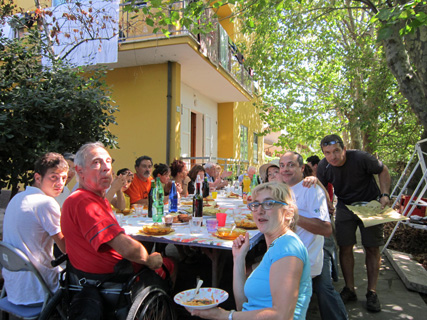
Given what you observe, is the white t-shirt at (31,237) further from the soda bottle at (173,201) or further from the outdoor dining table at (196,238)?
the soda bottle at (173,201)

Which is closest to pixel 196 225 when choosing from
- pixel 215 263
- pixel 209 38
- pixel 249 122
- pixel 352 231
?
pixel 215 263

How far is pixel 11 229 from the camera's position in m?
2.30

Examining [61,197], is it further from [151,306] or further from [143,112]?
[143,112]

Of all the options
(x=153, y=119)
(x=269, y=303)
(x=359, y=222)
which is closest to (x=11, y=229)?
(x=269, y=303)

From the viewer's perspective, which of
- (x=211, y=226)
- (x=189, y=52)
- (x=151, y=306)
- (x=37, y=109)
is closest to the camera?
(x=151, y=306)

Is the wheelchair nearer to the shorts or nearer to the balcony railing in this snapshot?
the shorts

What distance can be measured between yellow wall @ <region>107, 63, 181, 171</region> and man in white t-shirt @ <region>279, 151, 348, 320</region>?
22.2 feet

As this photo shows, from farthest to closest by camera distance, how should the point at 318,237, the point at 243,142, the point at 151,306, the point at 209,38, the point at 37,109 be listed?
the point at 243,142 < the point at 209,38 < the point at 37,109 < the point at 318,237 < the point at 151,306

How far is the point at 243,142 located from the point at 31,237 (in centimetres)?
1316

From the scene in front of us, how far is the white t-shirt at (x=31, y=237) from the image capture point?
7.39 ft

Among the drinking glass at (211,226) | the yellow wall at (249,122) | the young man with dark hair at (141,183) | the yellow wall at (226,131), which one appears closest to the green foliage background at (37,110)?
the young man with dark hair at (141,183)

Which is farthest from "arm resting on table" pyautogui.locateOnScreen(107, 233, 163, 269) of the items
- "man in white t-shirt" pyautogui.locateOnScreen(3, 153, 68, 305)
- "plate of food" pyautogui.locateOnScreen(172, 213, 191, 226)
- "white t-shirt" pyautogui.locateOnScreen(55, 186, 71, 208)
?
"white t-shirt" pyautogui.locateOnScreen(55, 186, 71, 208)

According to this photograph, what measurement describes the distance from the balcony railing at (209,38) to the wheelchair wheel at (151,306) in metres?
4.75

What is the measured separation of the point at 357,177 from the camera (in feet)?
12.5
